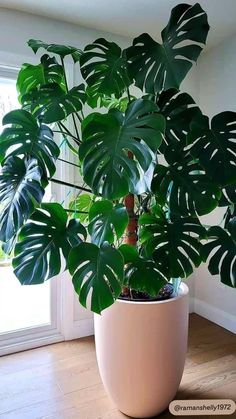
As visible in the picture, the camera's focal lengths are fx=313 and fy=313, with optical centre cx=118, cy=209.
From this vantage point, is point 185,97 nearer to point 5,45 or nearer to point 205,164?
point 205,164

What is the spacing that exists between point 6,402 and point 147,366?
803mm

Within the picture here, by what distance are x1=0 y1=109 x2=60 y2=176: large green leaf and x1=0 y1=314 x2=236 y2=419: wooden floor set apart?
3.83ft

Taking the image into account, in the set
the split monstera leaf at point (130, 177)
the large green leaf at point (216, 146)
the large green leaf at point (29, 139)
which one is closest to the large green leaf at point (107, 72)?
the split monstera leaf at point (130, 177)

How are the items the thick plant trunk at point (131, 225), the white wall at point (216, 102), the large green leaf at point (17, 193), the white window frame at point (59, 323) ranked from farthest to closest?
1. the white wall at point (216, 102)
2. the white window frame at point (59, 323)
3. the thick plant trunk at point (131, 225)
4. the large green leaf at point (17, 193)

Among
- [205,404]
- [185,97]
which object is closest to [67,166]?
[185,97]

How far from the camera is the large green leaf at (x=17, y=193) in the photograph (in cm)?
110

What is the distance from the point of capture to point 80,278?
3.65 ft

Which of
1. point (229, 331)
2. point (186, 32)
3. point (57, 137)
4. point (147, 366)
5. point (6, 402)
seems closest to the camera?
point (186, 32)

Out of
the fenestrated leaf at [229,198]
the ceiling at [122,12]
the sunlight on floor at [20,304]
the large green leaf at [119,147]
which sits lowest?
the sunlight on floor at [20,304]

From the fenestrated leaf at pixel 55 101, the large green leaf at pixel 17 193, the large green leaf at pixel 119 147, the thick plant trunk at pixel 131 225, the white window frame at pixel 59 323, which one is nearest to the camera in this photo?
the large green leaf at pixel 119 147

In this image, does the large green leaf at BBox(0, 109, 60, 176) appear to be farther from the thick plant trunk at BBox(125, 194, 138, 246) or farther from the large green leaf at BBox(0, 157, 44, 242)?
the thick plant trunk at BBox(125, 194, 138, 246)

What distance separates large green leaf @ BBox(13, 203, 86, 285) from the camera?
45.7 inches

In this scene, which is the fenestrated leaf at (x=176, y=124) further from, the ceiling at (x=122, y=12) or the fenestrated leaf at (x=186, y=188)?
the ceiling at (x=122, y=12)

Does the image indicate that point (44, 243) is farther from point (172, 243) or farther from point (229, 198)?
point (229, 198)
